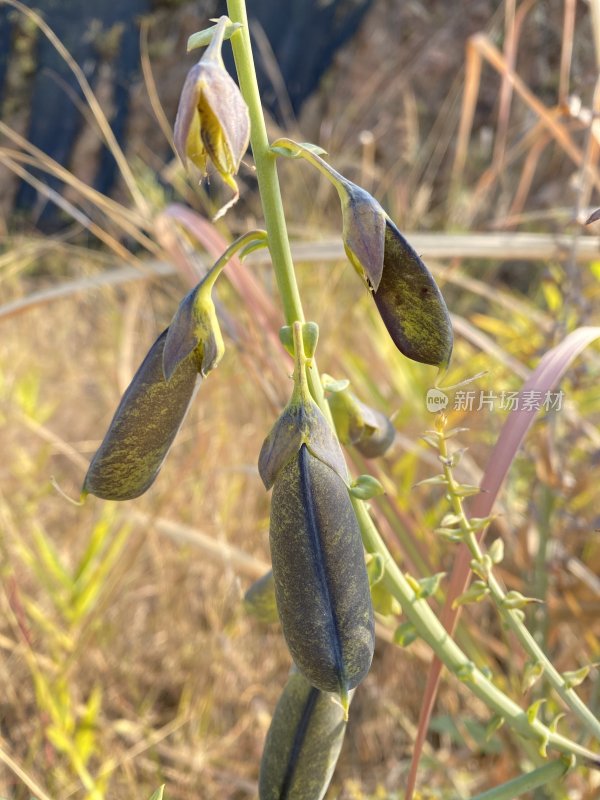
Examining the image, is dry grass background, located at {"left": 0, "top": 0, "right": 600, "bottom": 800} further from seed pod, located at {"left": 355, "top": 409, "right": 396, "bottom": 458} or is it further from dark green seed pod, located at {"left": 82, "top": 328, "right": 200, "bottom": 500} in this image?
dark green seed pod, located at {"left": 82, "top": 328, "right": 200, "bottom": 500}

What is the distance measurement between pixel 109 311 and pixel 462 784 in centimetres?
157

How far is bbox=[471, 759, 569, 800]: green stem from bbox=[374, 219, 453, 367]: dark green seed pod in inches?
8.9

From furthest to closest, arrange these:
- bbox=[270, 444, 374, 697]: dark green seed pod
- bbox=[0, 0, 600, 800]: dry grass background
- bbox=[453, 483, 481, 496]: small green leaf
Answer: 1. bbox=[0, 0, 600, 800]: dry grass background
2. bbox=[453, 483, 481, 496]: small green leaf
3. bbox=[270, 444, 374, 697]: dark green seed pod

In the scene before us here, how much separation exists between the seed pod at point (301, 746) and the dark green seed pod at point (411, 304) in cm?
19

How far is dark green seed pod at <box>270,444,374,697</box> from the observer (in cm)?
30

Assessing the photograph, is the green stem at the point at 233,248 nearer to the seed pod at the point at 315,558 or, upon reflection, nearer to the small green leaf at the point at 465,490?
the seed pod at the point at 315,558

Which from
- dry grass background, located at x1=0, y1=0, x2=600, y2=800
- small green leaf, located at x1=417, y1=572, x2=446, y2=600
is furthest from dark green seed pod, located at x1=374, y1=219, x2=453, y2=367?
dry grass background, located at x1=0, y1=0, x2=600, y2=800

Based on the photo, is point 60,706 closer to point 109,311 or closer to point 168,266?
point 168,266

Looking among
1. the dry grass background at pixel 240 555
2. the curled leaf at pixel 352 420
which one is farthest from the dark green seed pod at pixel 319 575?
the dry grass background at pixel 240 555

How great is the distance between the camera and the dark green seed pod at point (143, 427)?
351mm

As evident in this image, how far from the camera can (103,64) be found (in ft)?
12.1

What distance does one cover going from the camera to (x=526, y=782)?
411 millimetres

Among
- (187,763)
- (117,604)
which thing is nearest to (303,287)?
(117,604)

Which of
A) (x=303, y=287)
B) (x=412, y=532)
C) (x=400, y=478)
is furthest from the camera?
(x=303, y=287)
